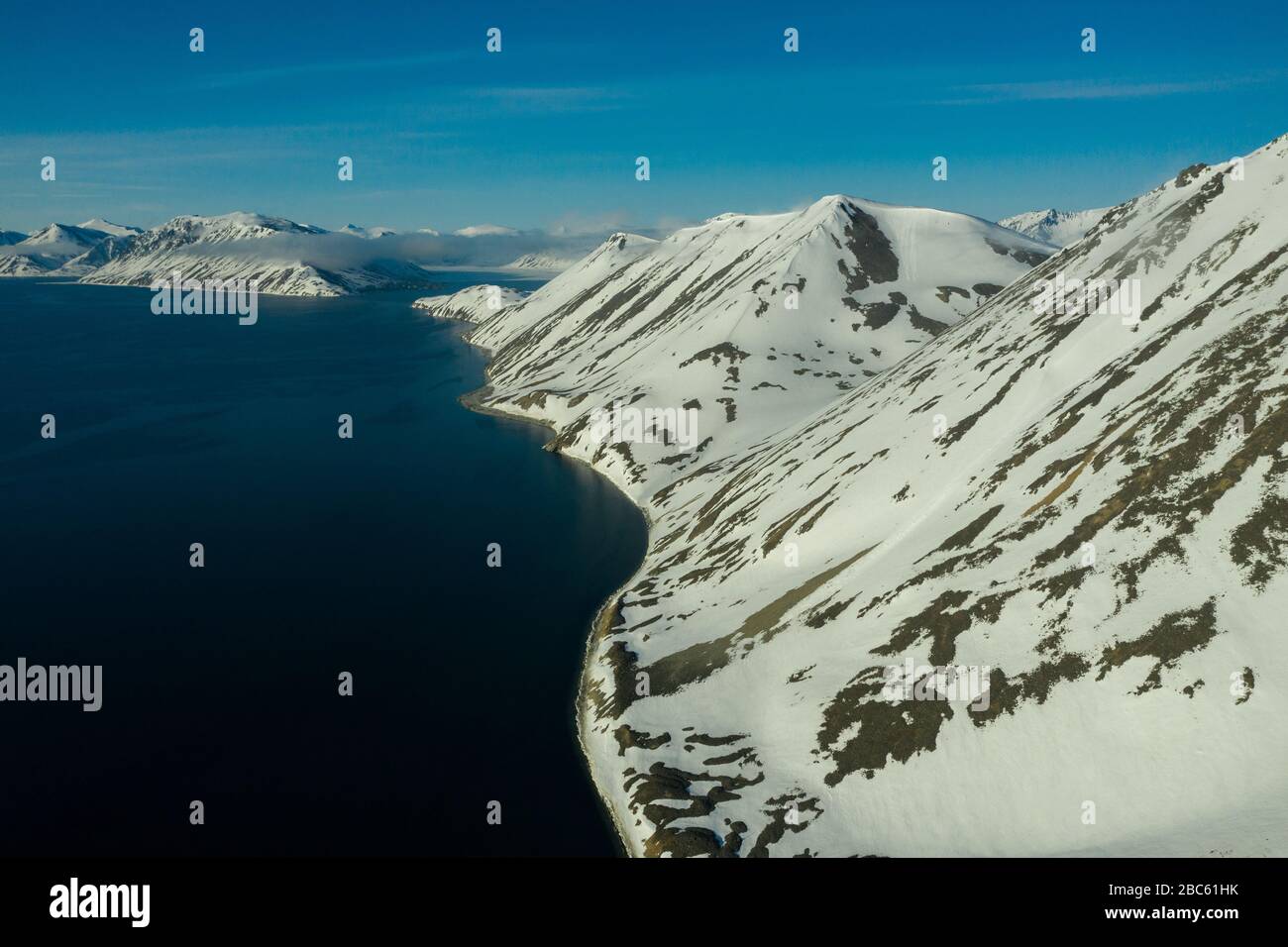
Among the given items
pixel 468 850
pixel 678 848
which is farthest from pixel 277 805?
pixel 678 848

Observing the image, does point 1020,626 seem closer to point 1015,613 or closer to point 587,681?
point 1015,613

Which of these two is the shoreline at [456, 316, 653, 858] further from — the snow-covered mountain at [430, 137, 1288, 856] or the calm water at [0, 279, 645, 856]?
the calm water at [0, 279, 645, 856]

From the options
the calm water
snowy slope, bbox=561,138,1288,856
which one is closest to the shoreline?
snowy slope, bbox=561,138,1288,856

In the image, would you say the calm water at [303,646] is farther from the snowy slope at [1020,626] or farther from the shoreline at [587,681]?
the snowy slope at [1020,626]

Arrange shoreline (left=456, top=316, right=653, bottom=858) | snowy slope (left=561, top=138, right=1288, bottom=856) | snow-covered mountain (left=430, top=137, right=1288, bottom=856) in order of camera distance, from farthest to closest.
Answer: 1. shoreline (left=456, top=316, right=653, bottom=858)
2. snow-covered mountain (left=430, top=137, right=1288, bottom=856)
3. snowy slope (left=561, top=138, right=1288, bottom=856)

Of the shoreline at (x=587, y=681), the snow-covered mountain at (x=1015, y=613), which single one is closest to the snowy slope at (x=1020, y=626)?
the snow-covered mountain at (x=1015, y=613)

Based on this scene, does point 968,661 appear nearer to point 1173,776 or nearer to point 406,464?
point 1173,776

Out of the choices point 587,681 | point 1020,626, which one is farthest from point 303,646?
point 1020,626
